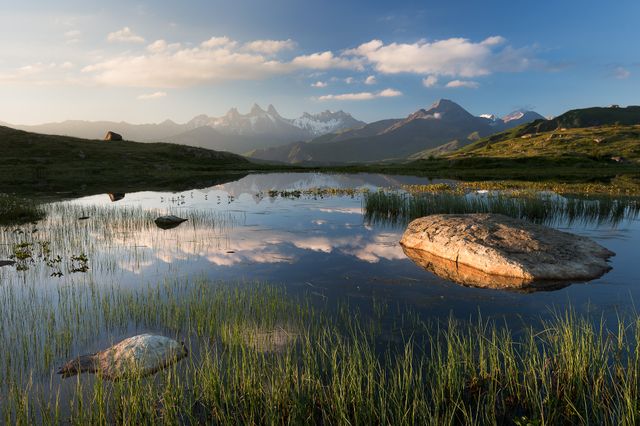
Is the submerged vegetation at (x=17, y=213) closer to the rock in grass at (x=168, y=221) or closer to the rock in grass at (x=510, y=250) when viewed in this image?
the rock in grass at (x=168, y=221)

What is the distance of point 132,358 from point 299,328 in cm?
→ 421

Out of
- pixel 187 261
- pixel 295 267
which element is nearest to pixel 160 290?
pixel 187 261

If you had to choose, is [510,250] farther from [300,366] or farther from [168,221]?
[168,221]

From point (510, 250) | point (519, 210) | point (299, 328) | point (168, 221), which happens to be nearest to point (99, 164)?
point (168, 221)

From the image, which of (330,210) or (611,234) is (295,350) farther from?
(330,210)

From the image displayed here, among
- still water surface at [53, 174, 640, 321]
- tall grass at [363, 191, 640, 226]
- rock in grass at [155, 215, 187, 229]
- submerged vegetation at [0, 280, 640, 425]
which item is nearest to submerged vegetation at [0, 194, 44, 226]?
rock in grass at [155, 215, 187, 229]

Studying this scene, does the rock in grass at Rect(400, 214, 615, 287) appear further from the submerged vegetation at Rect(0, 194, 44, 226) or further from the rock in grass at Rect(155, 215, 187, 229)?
the submerged vegetation at Rect(0, 194, 44, 226)

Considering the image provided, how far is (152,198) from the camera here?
141 feet

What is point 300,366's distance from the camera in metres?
8.58

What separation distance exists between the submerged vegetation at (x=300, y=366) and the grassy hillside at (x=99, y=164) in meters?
49.7

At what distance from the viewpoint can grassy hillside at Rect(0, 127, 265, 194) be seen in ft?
207

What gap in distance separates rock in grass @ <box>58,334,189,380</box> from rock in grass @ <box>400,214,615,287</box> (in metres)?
11.1

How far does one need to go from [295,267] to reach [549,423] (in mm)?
11734

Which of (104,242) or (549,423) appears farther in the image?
(104,242)
